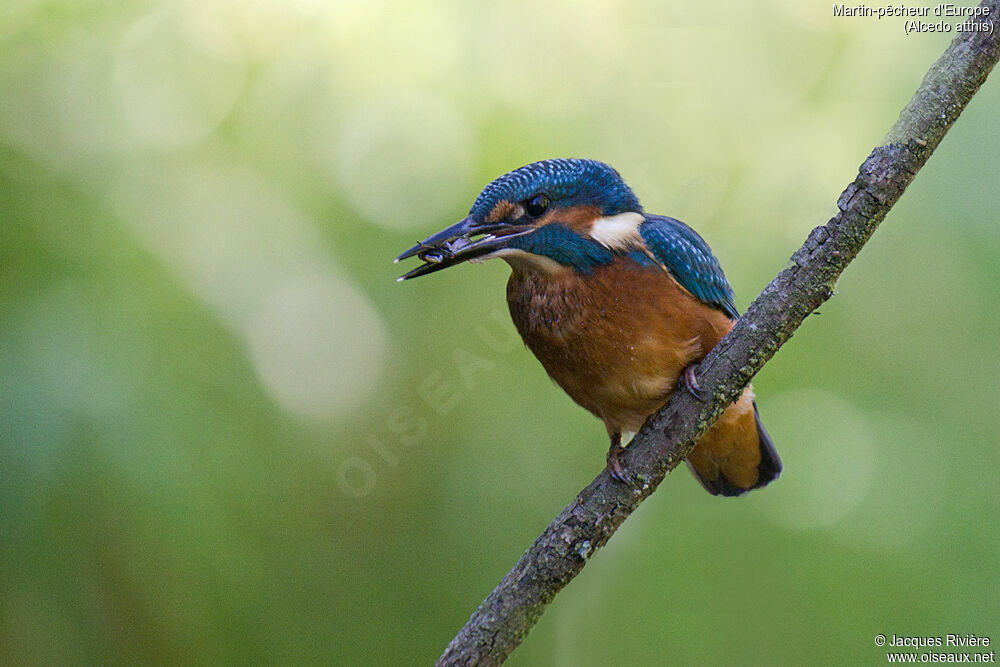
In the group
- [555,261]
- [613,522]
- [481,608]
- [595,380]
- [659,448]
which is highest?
[555,261]

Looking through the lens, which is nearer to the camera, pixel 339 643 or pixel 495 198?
pixel 495 198

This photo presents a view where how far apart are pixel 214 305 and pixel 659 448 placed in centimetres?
244

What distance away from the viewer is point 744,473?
3.06 m

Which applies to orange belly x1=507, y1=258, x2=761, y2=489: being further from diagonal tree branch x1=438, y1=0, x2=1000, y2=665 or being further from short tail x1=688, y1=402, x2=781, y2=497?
short tail x1=688, y1=402, x2=781, y2=497

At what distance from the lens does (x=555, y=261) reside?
2424 millimetres

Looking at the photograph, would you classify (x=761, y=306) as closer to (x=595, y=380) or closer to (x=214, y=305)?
(x=595, y=380)

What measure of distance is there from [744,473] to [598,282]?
106cm

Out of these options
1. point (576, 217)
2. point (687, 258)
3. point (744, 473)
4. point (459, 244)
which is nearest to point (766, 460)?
point (744, 473)

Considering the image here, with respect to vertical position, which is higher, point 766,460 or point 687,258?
point 687,258

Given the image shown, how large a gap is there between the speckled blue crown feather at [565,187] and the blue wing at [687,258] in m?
0.11

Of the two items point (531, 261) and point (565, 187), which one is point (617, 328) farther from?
point (565, 187)

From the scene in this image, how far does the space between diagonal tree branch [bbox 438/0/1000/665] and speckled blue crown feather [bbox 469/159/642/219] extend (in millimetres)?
622

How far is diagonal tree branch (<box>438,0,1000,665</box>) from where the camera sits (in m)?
1.89

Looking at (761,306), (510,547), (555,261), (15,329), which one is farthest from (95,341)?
(761,306)
